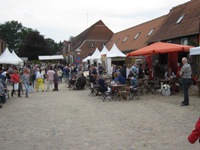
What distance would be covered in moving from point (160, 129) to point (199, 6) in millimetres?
20925

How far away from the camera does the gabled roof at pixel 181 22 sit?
80.1 ft

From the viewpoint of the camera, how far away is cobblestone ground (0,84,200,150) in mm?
6367

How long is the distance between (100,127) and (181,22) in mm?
20997

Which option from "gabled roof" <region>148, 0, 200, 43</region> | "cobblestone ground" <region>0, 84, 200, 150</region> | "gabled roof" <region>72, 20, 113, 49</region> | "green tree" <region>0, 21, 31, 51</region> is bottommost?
"cobblestone ground" <region>0, 84, 200, 150</region>

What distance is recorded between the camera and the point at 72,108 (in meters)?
12.0

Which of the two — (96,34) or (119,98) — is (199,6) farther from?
(96,34)

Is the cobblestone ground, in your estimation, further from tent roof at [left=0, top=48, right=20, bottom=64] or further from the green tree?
the green tree

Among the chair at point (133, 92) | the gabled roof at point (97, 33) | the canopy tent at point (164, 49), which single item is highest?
the gabled roof at point (97, 33)

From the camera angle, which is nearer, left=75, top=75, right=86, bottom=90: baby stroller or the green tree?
left=75, top=75, right=86, bottom=90: baby stroller

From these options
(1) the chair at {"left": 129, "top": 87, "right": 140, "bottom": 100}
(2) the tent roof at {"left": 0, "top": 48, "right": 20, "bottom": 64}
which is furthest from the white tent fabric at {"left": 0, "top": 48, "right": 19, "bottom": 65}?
(1) the chair at {"left": 129, "top": 87, "right": 140, "bottom": 100}

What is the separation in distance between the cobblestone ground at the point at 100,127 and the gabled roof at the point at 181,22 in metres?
13.7

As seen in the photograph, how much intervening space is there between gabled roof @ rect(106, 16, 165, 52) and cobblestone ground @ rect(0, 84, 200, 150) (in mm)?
24439

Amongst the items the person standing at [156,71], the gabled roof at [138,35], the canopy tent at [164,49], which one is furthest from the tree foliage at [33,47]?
the canopy tent at [164,49]

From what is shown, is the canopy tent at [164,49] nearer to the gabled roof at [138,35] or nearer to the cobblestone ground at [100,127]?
the cobblestone ground at [100,127]
